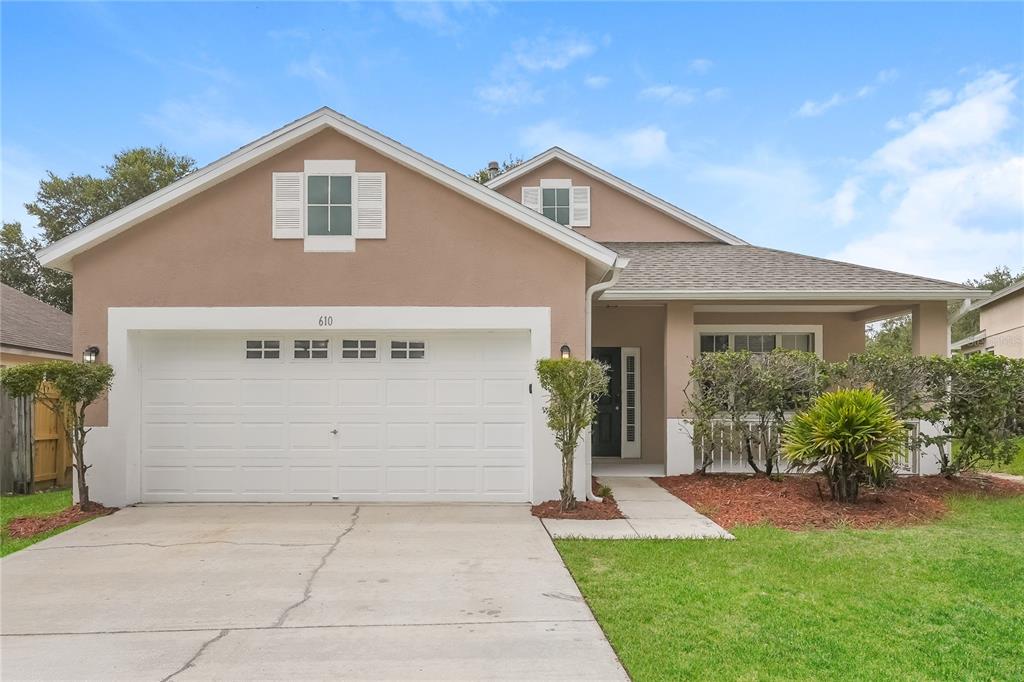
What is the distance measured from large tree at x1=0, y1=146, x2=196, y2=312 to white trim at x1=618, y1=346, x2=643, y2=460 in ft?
87.6

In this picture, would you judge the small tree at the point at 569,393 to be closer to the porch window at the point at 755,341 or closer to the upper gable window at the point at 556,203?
the porch window at the point at 755,341

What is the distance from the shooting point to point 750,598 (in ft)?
16.0

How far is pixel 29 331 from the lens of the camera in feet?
46.6

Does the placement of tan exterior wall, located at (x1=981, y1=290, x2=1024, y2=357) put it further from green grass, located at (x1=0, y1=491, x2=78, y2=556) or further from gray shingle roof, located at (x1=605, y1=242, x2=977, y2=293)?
green grass, located at (x1=0, y1=491, x2=78, y2=556)

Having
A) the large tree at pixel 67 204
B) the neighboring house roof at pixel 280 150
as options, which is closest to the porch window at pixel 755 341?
the neighboring house roof at pixel 280 150

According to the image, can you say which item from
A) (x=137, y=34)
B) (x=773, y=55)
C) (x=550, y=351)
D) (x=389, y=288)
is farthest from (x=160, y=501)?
(x=773, y=55)

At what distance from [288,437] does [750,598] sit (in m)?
6.21

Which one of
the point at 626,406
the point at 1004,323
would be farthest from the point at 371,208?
the point at 1004,323

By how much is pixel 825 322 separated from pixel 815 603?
871 cm

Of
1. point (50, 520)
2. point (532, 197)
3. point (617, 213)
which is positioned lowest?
point (50, 520)

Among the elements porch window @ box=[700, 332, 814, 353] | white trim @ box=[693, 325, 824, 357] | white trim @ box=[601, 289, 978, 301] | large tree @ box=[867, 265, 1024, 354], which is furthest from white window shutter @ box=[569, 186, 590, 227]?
large tree @ box=[867, 265, 1024, 354]

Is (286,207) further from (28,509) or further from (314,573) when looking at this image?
(28,509)

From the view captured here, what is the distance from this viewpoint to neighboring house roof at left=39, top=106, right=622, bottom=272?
820 cm

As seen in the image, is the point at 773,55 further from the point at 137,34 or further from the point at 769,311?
the point at 137,34
